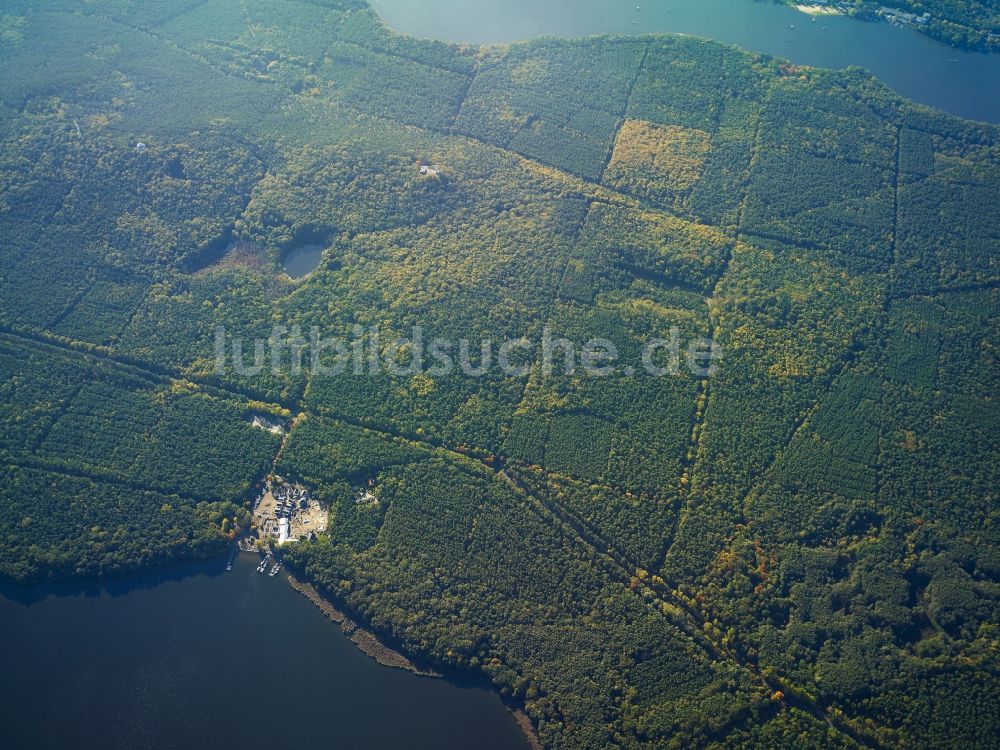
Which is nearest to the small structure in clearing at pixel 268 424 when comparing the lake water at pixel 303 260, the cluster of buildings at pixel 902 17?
the lake water at pixel 303 260

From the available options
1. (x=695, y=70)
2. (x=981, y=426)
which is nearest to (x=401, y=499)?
(x=981, y=426)

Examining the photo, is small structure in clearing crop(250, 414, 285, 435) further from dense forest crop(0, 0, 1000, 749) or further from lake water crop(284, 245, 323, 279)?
lake water crop(284, 245, 323, 279)

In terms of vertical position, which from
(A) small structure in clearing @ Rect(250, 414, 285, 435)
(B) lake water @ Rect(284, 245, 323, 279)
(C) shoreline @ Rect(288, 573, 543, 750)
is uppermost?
(B) lake water @ Rect(284, 245, 323, 279)

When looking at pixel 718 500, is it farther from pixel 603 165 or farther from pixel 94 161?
pixel 94 161

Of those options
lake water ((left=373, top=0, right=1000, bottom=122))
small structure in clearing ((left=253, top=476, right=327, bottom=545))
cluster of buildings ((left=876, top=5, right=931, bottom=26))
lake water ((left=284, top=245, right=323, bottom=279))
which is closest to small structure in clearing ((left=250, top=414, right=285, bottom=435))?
small structure in clearing ((left=253, top=476, right=327, bottom=545))

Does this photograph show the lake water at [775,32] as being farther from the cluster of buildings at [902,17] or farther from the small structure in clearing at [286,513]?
the small structure in clearing at [286,513]

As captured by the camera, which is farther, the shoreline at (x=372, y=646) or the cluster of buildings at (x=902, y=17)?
the cluster of buildings at (x=902, y=17)
